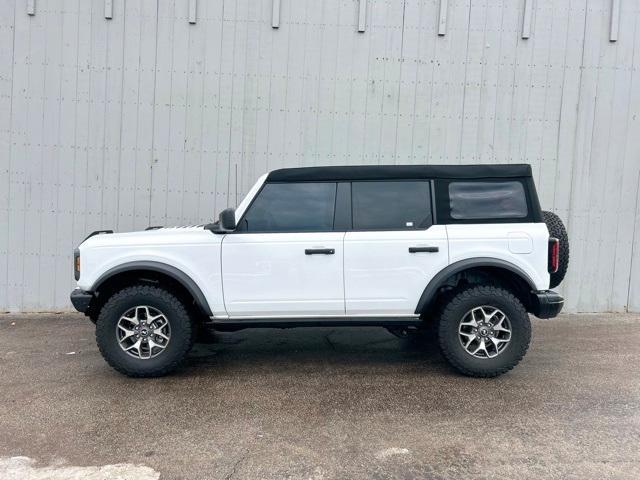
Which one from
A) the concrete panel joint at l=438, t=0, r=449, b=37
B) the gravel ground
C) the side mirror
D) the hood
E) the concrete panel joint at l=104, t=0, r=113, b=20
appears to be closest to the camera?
the gravel ground

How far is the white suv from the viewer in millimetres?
4395

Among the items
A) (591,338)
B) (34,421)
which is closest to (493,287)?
(591,338)

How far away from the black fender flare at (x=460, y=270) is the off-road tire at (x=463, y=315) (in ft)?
0.64

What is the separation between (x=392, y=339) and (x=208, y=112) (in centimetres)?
396

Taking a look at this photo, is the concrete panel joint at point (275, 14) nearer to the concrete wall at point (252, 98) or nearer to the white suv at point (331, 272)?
the concrete wall at point (252, 98)

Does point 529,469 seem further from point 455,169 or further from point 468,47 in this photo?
point 468,47

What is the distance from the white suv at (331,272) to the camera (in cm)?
439

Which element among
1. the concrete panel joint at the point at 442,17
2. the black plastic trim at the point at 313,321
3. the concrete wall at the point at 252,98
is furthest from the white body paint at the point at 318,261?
the concrete panel joint at the point at 442,17

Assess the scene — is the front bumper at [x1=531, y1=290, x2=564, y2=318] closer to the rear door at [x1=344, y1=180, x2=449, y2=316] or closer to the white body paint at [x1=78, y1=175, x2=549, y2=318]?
the white body paint at [x1=78, y1=175, x2=549, y2=318]

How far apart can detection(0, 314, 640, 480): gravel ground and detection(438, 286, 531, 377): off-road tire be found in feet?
0.49

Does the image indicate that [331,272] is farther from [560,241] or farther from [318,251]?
[560,241]

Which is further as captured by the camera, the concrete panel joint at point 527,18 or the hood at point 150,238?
the concrete panel joint at point 527,18

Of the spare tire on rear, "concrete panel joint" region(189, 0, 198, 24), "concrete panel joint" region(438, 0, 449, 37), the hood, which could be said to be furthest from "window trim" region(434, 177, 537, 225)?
"concrete panel joint" region(189, 0, 198, 24)

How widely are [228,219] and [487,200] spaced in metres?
2.33
